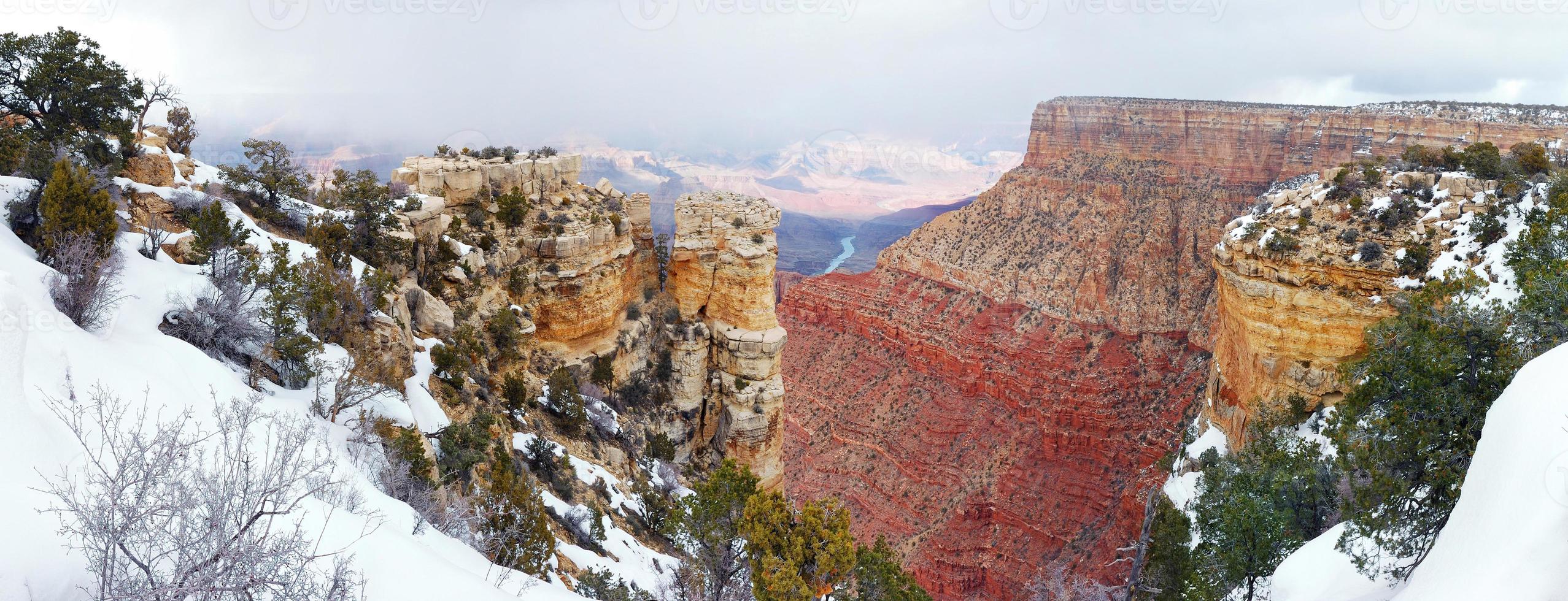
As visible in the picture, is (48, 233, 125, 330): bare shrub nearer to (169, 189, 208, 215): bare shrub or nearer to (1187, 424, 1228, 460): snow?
(169, 189, 208, 215): bare shrub

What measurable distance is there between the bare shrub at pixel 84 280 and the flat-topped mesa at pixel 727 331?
47.1ft

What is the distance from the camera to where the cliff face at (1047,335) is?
3975 cm

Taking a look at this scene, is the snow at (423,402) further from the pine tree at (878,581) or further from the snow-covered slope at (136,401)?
the pine tree at (878,581)

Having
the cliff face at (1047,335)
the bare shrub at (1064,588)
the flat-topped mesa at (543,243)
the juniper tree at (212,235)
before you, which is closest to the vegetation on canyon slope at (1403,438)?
the bare shrub at (1064,588)

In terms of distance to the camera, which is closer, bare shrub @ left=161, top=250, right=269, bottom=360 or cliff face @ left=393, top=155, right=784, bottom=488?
bare shrub @ left=161, top=250, right=269, bottom=360

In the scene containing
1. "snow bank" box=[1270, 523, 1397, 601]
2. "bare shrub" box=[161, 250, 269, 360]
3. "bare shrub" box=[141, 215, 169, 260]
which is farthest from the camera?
"bare shrub" box=[141, 215, 169, 260]

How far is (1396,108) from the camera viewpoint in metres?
52.2

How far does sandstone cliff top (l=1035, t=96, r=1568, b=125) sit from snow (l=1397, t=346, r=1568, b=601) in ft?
162

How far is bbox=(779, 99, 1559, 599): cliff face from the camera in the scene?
130 ft

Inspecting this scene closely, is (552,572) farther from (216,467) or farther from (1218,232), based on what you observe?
(1218,232)

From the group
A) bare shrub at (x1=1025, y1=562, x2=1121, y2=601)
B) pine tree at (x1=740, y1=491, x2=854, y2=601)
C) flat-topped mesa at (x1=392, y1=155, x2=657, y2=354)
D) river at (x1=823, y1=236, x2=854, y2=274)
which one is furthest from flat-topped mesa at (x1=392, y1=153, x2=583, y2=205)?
river at (x1=823, y1=236, x2=854, y2=274)

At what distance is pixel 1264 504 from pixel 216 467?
60.8ft

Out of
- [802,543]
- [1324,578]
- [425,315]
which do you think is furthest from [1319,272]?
[425,315]

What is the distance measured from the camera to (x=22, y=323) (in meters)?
8.55
